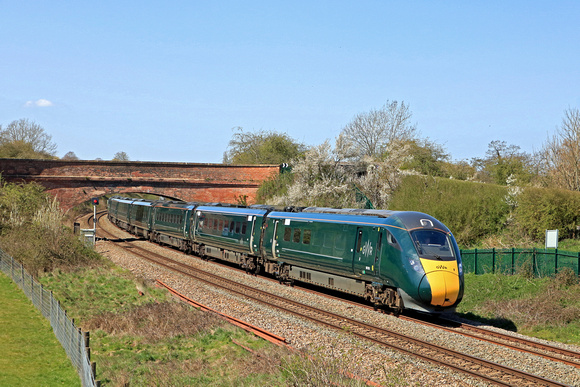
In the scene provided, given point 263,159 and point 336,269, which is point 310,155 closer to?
point 336,269

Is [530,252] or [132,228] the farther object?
[132,228]

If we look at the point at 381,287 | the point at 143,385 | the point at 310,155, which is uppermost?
the point at 310,155

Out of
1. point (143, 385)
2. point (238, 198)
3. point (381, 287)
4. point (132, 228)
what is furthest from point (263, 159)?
point (143, 385)

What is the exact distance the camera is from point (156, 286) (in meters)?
20.2

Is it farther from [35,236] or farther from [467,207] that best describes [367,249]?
[35,236]

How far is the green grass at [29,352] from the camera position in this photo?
37.3ft

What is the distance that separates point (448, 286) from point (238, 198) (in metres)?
33.2

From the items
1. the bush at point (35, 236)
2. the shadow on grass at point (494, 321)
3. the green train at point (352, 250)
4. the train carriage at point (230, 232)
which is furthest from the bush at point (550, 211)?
the bush at point (35, 236)

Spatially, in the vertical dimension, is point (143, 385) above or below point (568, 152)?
below

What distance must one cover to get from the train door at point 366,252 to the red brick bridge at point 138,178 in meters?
29.1

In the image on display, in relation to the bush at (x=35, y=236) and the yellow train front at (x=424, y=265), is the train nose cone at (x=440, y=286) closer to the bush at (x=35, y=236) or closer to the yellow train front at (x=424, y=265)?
the yellow train front at (x=424, y=265)

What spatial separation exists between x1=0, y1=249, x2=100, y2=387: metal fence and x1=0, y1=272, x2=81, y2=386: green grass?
0.20 metres

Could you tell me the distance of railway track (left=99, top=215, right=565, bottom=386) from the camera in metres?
10.1

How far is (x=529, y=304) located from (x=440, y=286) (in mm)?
4902
